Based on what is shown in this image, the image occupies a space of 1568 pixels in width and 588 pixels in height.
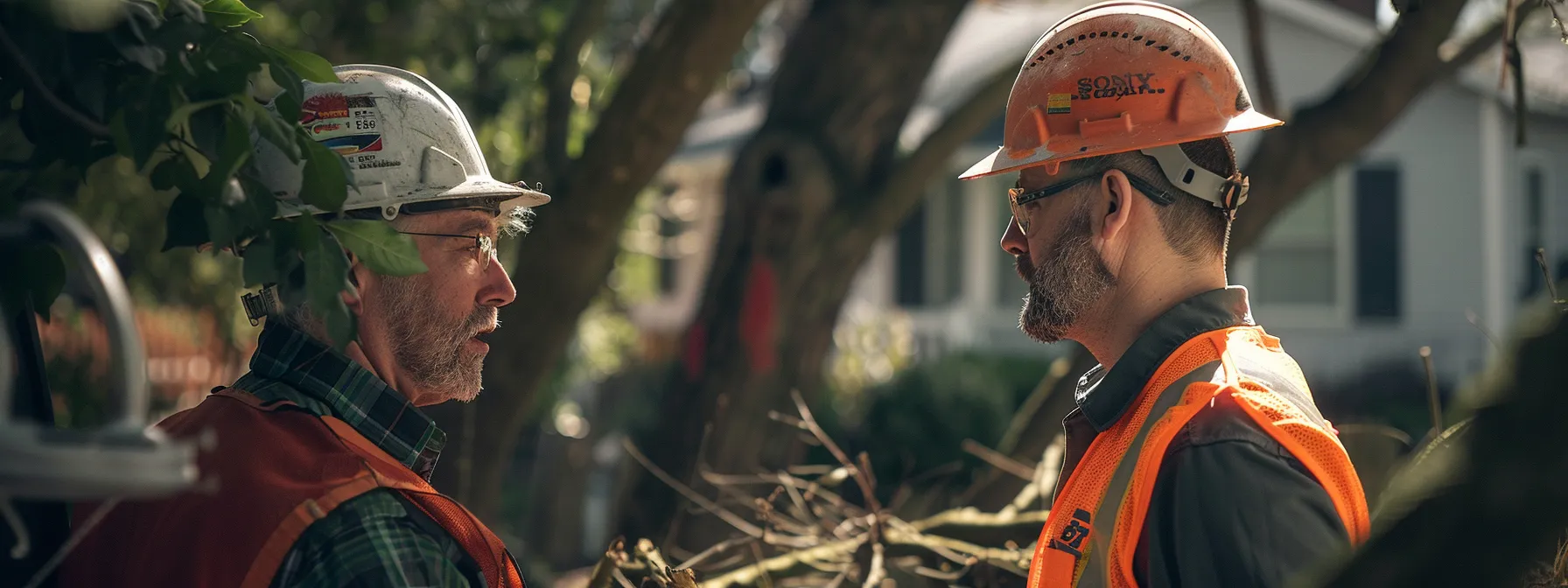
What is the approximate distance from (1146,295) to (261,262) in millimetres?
1657

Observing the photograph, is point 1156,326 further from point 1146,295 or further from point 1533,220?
point 1533,220

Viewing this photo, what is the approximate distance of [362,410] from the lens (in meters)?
2.56

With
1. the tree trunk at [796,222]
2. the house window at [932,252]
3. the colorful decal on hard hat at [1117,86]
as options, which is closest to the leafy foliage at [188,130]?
the colorful decal on hard hat at [1117,86]

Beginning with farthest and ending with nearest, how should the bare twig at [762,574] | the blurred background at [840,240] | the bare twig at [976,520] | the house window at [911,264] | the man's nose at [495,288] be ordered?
the house window at [911,264]
the blurred background at [840,240]
the bare twig at [976,520]
the bare twig at [762,574]
the man's nose at [495,288]

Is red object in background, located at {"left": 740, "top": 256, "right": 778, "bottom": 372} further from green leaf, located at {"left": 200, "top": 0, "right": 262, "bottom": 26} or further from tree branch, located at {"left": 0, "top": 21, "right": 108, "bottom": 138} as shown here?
tree branch, located at {"left": 0, "top": 21, "right": 108, "bottom": 138}

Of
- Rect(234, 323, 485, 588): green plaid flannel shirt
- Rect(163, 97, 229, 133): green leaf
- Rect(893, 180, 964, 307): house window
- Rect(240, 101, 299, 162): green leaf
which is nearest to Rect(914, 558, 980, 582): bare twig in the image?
Rect(234, 323, 485, 588): green plaid flannel shirt

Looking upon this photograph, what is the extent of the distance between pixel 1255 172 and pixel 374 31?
12.9ft

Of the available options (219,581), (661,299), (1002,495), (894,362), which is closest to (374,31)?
(1002,495)

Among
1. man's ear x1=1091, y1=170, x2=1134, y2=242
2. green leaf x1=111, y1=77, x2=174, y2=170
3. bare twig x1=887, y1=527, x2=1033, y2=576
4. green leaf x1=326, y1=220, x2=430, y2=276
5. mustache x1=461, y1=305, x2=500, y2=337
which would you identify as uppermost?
green leaf x1=111, y1=77, x2=174, y2=170

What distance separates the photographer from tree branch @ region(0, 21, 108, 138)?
180 centimetres

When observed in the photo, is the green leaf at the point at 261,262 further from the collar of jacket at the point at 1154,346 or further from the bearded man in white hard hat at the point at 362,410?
the collar of jacket at the point at 1154,346

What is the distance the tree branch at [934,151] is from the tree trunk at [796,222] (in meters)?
0.01

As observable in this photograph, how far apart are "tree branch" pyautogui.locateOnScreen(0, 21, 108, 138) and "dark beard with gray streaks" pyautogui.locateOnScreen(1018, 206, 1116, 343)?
5.79 feet

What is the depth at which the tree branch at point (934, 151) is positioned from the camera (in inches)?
235
